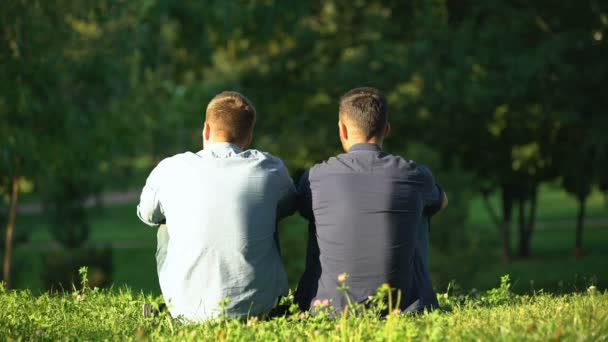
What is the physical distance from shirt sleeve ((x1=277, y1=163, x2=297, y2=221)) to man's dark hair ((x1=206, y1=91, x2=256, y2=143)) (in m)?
0.29

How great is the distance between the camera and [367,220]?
14.3ft

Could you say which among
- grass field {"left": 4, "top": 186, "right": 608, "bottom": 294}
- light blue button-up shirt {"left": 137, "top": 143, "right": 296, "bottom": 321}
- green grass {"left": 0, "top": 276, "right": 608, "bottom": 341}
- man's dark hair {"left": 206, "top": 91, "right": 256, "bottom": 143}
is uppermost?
man's dark hair {"left": 206, "top": 91, "right": 256, "bottom": 143}

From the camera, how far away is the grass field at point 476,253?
46.2ft

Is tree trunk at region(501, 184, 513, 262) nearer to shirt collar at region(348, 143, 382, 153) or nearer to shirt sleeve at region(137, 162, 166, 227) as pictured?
shirt collar at region(348, 143, 382, 153)

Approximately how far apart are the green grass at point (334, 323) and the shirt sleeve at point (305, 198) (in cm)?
55

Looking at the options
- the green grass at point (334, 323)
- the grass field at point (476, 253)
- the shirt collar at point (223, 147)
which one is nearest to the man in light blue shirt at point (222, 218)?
the shirt collar at point (223, 147)

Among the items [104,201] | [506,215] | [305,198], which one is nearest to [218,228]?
[305,198]

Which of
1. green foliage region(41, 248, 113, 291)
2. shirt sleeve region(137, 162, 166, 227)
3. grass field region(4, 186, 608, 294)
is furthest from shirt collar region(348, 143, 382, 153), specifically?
green foliage region(41, 248, 113, 291)

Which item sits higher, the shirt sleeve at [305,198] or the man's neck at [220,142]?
the man's neck at [220,142]

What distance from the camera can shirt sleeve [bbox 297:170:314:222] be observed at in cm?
454

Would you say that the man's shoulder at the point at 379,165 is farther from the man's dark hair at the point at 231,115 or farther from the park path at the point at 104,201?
the park path at the point at 104,201

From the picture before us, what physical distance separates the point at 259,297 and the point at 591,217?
39.3 meters

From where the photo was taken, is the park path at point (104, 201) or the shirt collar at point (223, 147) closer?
the shirt collar at point (223, 147)

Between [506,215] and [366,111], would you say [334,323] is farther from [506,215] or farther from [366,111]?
[506,215]
